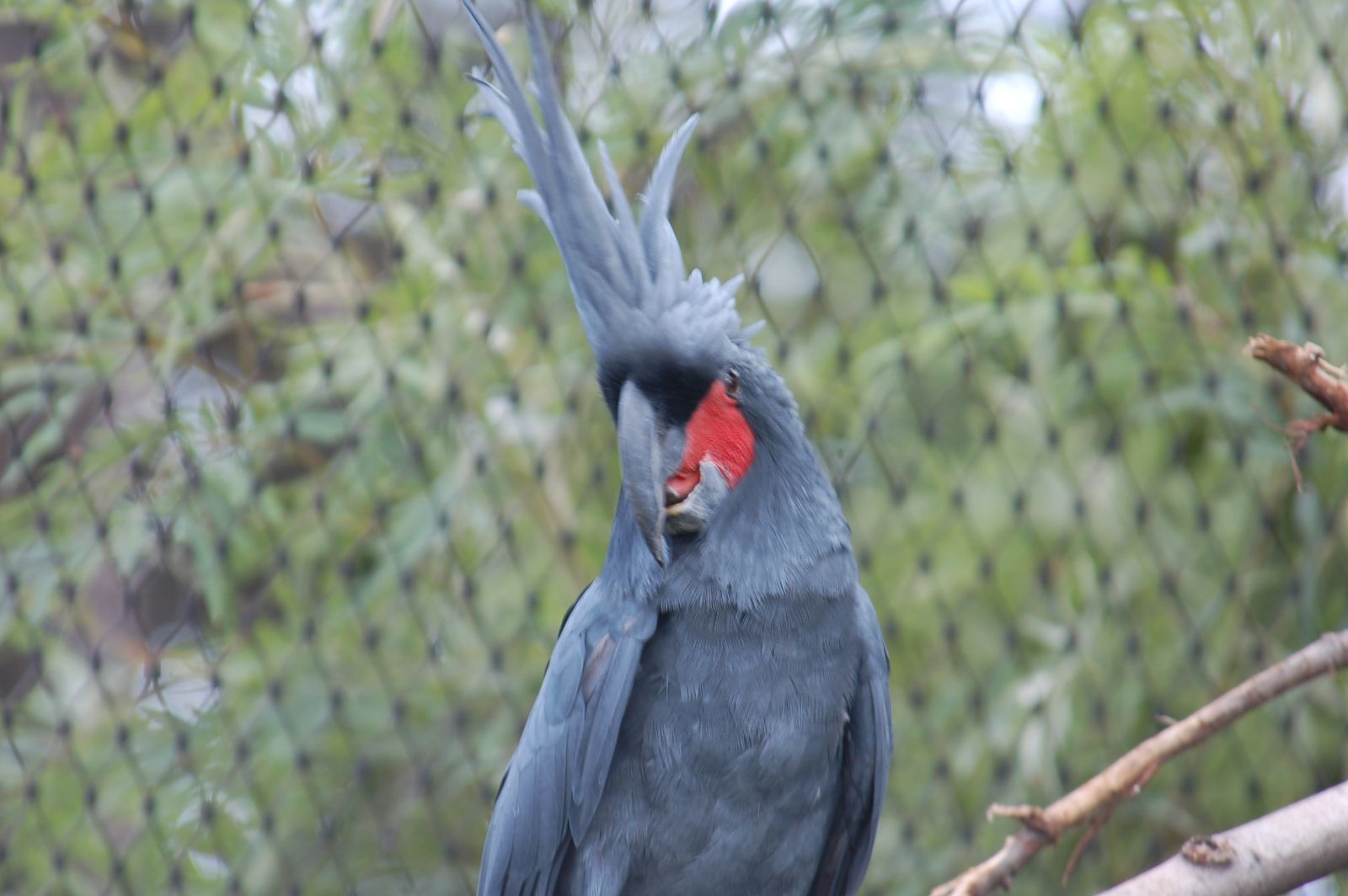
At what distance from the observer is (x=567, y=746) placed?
1093 mm

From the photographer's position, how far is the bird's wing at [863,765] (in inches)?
44.0

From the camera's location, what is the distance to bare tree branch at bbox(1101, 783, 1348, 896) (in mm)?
904

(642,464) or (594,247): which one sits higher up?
(594,247)

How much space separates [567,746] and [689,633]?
147mm

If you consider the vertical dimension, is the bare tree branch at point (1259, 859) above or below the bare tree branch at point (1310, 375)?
below

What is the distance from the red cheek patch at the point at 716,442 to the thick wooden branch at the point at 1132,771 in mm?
370

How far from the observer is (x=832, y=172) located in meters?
1.87

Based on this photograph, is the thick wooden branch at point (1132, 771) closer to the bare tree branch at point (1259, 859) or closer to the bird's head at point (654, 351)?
the bare tree branch at point (1259, 859)

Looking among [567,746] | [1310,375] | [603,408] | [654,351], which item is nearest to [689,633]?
[567,746]

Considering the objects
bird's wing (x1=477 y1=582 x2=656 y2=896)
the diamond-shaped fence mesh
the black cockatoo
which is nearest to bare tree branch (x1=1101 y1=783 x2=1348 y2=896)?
the black cockatoo

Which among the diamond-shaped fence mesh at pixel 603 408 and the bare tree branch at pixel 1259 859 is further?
the diamond-shaped fence mesh at pixel 603 408

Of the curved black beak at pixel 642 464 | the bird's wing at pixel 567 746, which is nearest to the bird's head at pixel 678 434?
the curved black beak at pixel 642 464

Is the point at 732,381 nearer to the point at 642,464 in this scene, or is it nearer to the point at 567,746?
the point at 642,464

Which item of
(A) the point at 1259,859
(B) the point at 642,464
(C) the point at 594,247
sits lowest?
(A) the point at 1259,859
